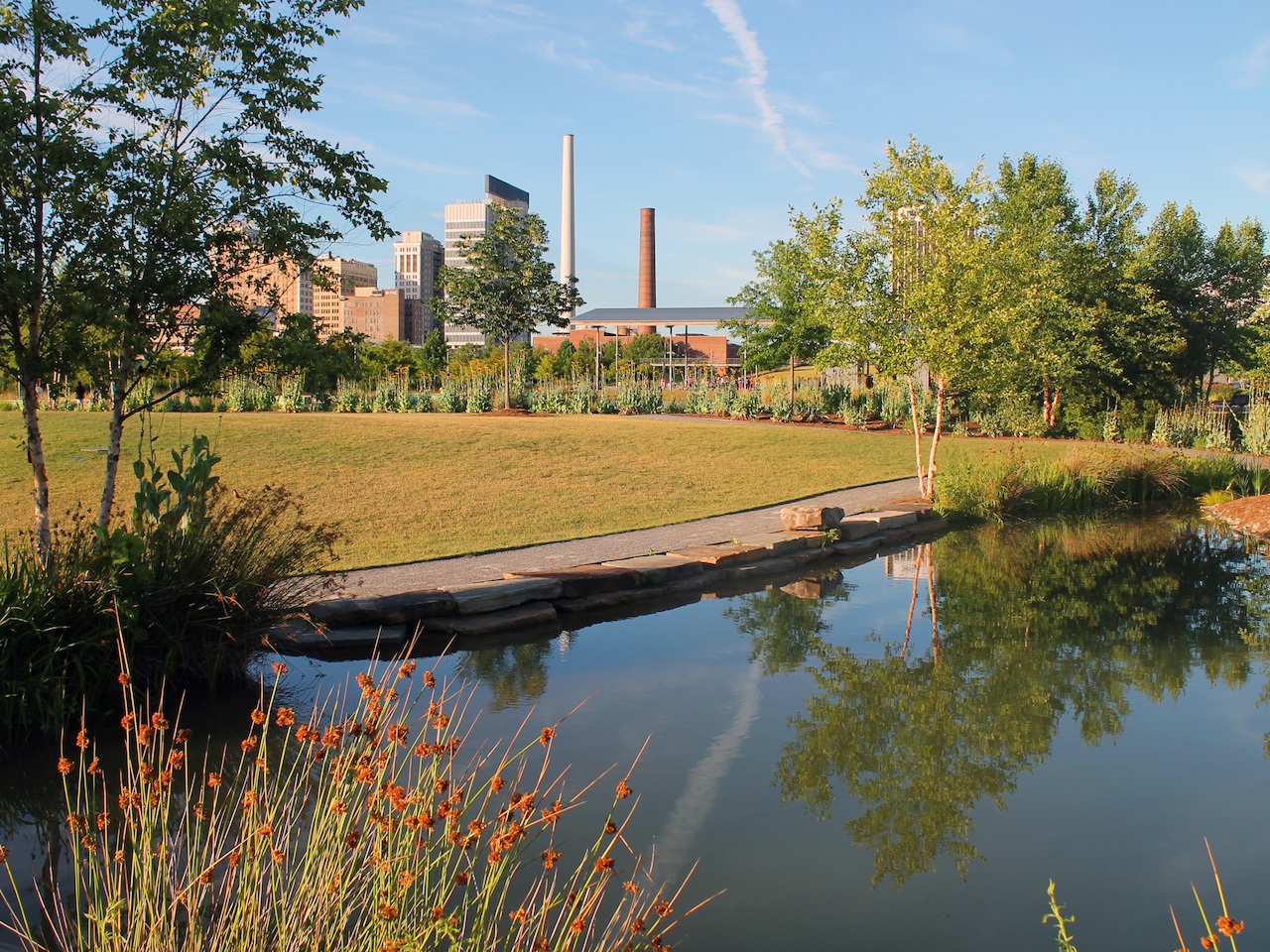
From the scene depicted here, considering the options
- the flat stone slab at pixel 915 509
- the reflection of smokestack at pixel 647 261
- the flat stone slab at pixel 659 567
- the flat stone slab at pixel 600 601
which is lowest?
the flat stone slab at pixel 600 601

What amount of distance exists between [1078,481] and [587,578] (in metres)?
10.3

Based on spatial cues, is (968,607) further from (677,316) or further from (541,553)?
(677,316)

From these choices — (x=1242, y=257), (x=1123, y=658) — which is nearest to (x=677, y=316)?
(x=1242, y=257)

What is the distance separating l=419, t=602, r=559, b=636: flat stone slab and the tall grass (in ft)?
26.0

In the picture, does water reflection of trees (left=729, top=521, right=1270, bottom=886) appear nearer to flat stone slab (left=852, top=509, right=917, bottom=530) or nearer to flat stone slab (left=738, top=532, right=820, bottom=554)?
flat stone slab (left=852, top=509, right=917, bottom=530)

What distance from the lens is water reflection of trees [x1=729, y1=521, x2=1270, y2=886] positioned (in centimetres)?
468

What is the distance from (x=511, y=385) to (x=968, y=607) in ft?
68.8

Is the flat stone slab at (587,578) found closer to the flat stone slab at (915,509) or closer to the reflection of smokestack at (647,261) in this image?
the flat stone slab at (915,509)

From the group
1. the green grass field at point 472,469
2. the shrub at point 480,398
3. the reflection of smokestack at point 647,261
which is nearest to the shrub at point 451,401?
the shrub at point 480,398

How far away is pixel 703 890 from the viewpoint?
379cm

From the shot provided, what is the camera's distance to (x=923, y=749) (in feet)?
17.1

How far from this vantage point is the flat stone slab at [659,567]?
897 cm

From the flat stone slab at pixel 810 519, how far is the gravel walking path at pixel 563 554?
25 centimetres

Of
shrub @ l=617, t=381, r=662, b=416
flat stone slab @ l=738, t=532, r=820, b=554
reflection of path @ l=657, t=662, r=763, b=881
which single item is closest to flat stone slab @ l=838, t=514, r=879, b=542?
flat stone slab @ l=738, t=532, r=820, b=554
